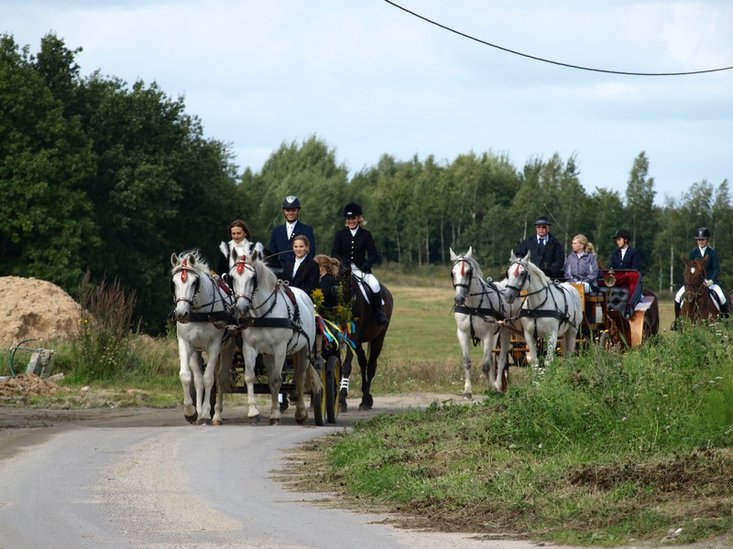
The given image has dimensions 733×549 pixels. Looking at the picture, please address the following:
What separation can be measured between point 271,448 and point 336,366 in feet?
13.1

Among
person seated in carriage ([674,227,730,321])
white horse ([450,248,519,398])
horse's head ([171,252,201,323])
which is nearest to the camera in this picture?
horse's head ([171,252,201,323])

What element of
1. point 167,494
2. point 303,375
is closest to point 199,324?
point 303,375

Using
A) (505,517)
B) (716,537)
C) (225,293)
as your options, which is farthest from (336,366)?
(716,537)

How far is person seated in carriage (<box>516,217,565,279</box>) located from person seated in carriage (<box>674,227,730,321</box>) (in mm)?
4047

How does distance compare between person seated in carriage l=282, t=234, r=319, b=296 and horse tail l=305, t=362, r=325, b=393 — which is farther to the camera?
person seated in carriage l=282, t=234, r=319, b=296

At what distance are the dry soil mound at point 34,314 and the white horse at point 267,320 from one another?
11.6 m

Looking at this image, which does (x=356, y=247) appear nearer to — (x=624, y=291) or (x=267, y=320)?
(x=267, y=320)

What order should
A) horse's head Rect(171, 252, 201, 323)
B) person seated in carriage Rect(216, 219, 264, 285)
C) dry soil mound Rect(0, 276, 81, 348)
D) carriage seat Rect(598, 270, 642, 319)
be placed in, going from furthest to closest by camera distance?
dry soil mound Rect(0, 276, 81, 348) < carriage seat Rect(598, 270, 642, 319) < person seated in carriage Rect(216, 219, 264, 285) < horse's head Rect(171, 252, 201, 323)

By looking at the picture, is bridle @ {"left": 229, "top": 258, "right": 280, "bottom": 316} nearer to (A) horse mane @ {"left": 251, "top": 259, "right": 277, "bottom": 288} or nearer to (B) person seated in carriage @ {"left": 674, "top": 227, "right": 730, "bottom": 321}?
(A) horse mane @ {"left": 251, "top": 259, "right": 277, "bottom": 288}

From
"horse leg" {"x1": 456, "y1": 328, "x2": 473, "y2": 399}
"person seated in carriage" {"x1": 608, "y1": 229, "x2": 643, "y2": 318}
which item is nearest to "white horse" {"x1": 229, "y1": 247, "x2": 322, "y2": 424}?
"horse leg" {"x1": 456, "y1": 328, "x2": 473, "y2": 399}

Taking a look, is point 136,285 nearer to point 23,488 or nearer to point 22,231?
point 22,231

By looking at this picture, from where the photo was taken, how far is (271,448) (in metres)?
16.2

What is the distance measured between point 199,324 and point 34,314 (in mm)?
13172

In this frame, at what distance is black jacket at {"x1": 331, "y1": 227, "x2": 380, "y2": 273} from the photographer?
22.5 metres
